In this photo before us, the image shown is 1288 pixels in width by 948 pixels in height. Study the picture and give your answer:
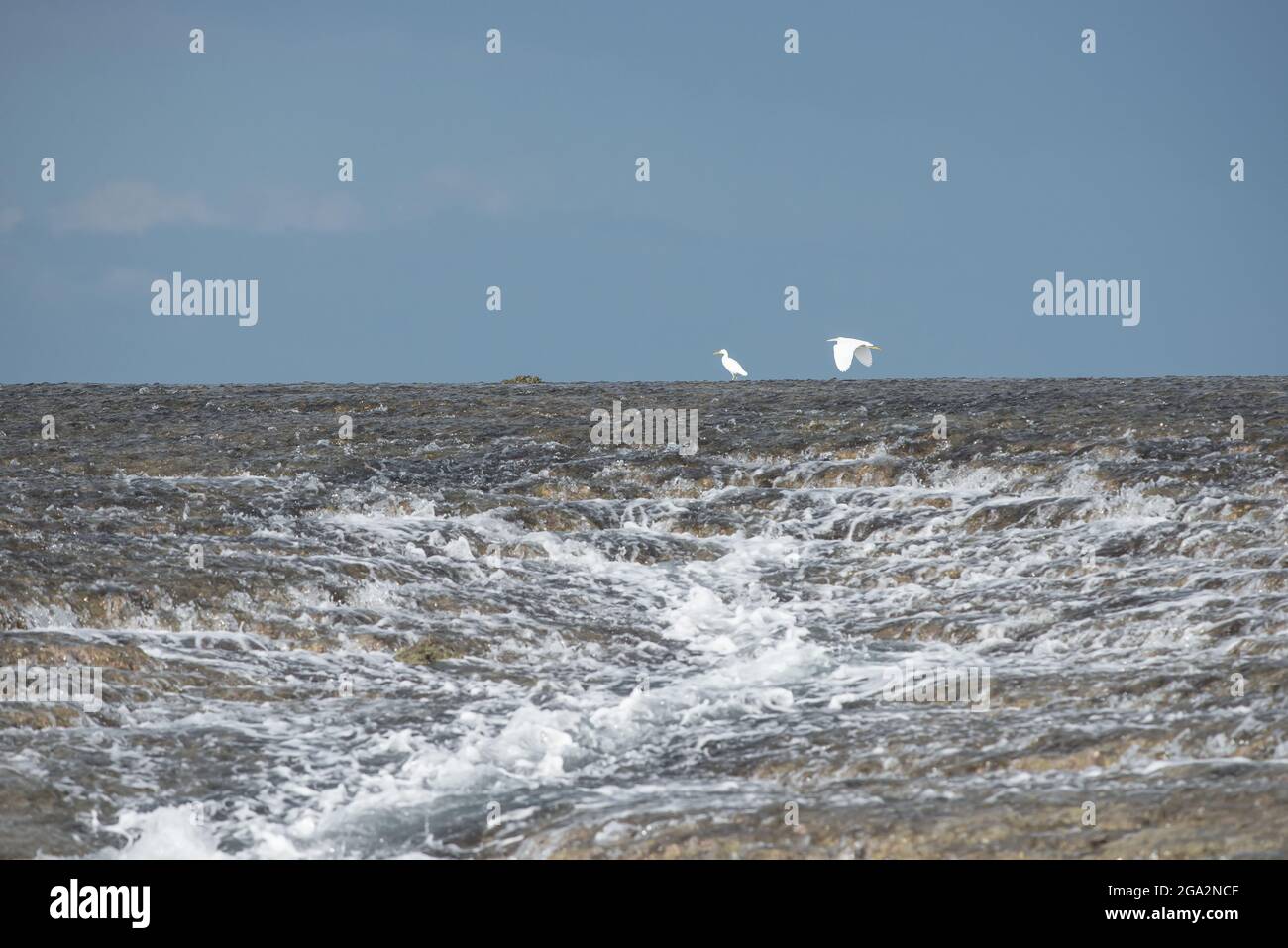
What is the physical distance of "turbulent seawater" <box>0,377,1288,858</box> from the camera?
12.6 meters

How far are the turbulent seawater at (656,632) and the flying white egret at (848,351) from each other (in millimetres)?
6296

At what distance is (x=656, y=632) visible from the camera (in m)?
19.7

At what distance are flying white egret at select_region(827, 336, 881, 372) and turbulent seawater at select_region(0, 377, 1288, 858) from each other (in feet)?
20.7

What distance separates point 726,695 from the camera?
54.8 feet

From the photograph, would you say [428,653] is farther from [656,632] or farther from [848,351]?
[848,351]

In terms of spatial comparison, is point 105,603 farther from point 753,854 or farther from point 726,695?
point 753,854

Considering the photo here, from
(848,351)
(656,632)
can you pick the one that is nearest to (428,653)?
(656,632)

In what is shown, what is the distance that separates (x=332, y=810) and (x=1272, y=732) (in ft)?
30.8

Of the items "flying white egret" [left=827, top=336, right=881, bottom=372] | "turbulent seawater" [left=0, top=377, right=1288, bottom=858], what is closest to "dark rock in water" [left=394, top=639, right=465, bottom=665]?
"turbulent seawater" [left=0, top=377, right=1288, bottom=858]

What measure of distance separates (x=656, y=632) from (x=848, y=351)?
21.2m

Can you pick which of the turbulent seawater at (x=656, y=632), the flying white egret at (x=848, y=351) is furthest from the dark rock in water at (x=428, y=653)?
the flying white egret at (x=848, y=351)
